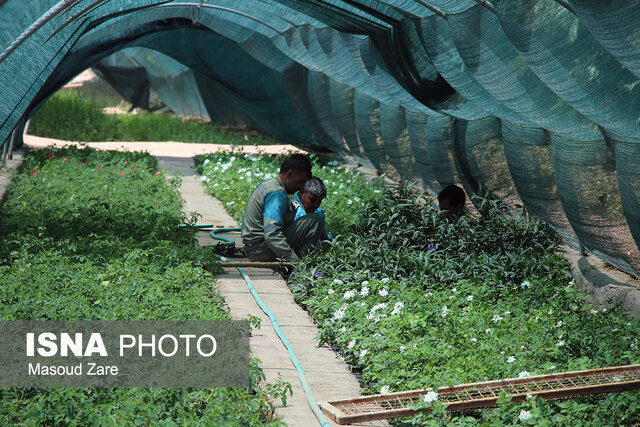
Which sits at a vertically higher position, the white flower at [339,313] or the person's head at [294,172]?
the person's head at [294,172]

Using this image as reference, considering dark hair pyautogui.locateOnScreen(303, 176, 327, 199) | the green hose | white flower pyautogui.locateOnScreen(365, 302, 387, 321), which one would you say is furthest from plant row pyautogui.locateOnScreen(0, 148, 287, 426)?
dark hair pyautogui.locateOnScreen(303, 176, 327, 199)

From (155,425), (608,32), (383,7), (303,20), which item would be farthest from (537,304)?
(303,20)

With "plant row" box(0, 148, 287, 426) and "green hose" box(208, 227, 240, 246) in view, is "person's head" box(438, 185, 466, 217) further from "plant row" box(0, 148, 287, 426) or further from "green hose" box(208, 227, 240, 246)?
"plant row" box(0, 148, 287, 426)

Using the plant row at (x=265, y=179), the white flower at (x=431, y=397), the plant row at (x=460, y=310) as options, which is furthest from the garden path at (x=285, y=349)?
the plant row at (x=265, y=179)

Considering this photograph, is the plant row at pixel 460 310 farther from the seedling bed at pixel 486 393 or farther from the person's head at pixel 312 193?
the person's head at pixel 312 193

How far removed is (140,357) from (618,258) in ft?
11.9

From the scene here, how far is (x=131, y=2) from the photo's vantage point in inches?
377

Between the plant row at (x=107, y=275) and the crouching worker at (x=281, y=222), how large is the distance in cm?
51

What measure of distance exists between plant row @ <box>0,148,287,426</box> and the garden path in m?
0.16

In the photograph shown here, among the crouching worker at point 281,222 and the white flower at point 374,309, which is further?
the crouching worker at point 281,222

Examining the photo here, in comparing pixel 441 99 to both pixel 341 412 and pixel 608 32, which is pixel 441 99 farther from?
pixel 341 412

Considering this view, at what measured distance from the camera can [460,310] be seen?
5.12 m

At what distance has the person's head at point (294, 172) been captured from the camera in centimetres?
666

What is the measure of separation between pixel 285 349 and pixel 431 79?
4518 millimetres
